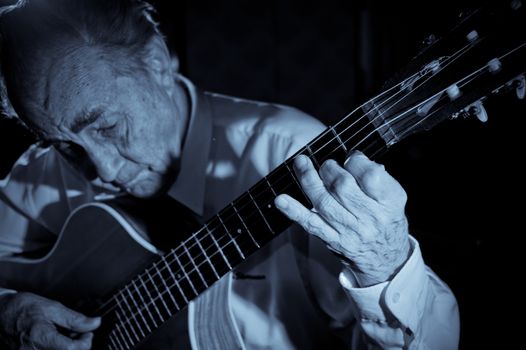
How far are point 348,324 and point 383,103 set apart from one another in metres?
0.56

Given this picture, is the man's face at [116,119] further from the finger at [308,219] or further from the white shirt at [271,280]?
the finger at [308,219]

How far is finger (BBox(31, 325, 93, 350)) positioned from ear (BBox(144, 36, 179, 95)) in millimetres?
647

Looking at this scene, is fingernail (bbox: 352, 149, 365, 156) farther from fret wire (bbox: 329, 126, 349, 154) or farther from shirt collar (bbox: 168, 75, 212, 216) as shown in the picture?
shirt collar (bbox: 168, 75, 212, 216)

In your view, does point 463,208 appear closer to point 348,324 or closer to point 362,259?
point 348,324

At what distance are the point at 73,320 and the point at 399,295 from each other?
0.79 meters

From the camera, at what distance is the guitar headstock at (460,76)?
527 millimetres

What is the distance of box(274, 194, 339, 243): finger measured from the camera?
2.09ft

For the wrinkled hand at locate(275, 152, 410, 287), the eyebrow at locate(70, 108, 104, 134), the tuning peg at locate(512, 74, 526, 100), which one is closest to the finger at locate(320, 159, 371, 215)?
the wrinkled hand at locate(275, 152, 410, 287)

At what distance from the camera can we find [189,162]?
1.09 metres

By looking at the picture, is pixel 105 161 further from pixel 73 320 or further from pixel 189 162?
pixel 73 320

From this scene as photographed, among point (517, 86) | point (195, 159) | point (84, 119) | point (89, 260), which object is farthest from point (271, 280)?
point (517, 86)

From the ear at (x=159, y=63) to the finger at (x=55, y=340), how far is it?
25.5 inches

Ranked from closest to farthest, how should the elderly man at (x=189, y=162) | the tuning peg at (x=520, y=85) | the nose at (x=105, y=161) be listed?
the tuning peg at (x=520, y=85) < the elderly man at (x=189, y=162) < the nose at (x=105, y=161)

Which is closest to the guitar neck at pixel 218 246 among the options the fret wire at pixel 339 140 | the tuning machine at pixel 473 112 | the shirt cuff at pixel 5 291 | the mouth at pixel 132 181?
the fret wire at pixel 339 140
